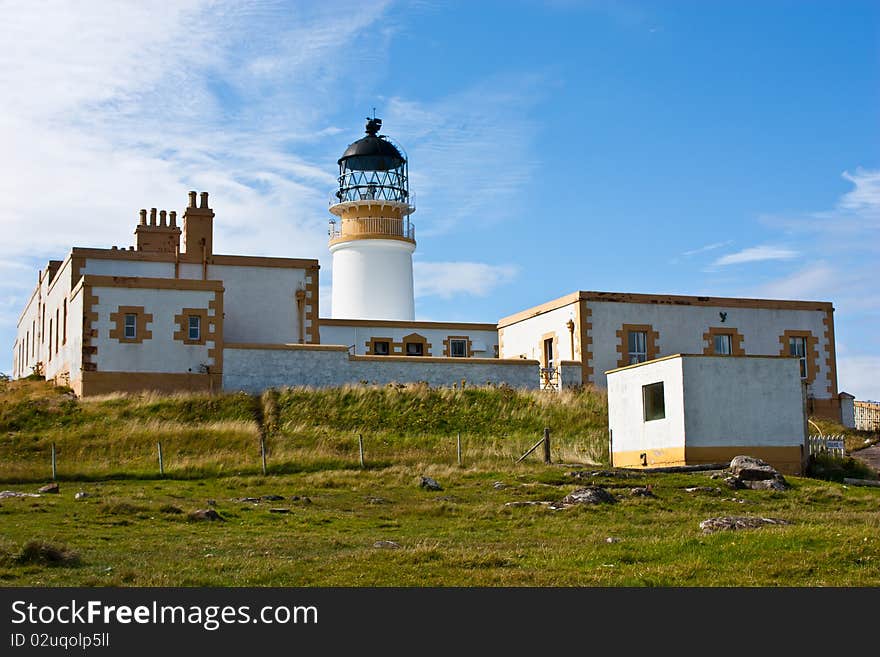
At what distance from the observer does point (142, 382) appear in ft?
113

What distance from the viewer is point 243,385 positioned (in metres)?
35.7

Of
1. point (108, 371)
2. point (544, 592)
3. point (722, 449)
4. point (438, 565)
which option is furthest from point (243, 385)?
point (544, 592)

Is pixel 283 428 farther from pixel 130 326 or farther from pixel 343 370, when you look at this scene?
pixel 130 326

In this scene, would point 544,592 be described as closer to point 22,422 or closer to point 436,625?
point 436,625

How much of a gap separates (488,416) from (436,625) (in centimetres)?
2458

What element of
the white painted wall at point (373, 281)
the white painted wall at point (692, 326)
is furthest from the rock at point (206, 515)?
the white painted wall at point (373, 281)

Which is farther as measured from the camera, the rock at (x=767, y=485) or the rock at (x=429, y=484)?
the rock at (x=767, y=485)

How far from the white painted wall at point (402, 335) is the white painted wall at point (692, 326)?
7.84 m

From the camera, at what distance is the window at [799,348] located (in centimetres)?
4088

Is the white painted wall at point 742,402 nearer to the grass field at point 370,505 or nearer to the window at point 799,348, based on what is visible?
the grass field at point 370,505

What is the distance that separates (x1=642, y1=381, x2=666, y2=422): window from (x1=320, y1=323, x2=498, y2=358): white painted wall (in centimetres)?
1553

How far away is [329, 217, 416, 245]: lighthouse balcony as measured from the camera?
50.4 m

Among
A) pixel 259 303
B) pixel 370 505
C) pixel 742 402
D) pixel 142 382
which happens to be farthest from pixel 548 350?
pixel 370 505

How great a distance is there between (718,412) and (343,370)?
524 inches
